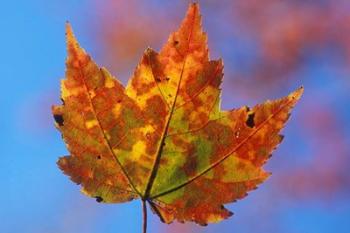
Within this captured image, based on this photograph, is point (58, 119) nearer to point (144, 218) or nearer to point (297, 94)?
point (144, 218)

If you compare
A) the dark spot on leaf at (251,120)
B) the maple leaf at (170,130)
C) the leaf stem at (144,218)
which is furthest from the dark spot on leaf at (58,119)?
the dark spot on leaf at (251,120)

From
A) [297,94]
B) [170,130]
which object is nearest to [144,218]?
[170,130]

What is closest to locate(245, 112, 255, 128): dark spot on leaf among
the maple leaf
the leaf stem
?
the maple leaf

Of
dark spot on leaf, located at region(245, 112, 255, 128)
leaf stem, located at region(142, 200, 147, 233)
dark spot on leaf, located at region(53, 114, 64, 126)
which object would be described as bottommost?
leaf stem, located at region(142, 200, 147, 233)

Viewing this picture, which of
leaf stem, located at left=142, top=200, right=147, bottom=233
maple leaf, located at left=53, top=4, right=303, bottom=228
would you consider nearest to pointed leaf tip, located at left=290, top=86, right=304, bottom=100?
maple leaf, located at left=53, top=4, right=303, bottom=228

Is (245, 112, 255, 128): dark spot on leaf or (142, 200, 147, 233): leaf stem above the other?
(245, 112, 255, 128): dark spot on leaf

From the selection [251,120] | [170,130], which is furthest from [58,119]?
[251,120]

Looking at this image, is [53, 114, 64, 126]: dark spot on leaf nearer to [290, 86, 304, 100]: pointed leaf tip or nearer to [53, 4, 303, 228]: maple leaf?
[53, 4, 303, 228]: maple leaf

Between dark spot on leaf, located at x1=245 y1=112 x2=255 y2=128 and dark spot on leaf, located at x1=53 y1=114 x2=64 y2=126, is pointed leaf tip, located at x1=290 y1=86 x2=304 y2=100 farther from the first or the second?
dark spot on leaf, located at x1=53 y1=114 x2=64 y2=126

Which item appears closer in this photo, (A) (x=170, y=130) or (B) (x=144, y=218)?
(B) (x=144, y=218)

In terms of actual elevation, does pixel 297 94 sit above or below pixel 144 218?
above
